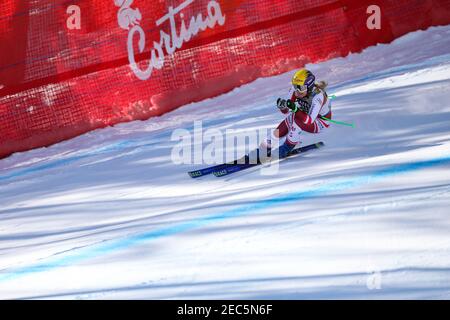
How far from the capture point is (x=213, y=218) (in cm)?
572

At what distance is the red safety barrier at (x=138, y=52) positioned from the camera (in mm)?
8578

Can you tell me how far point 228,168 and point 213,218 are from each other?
1.06 meters

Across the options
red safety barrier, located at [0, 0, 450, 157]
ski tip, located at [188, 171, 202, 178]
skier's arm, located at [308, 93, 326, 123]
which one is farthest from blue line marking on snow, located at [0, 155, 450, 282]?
red safety barrier, located at [0, 0, 450, 157]

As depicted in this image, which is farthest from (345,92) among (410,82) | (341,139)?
Result: (341,139)

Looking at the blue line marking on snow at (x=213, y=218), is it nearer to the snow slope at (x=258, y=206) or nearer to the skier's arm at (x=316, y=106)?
the snow slope at (x=258, y=206)

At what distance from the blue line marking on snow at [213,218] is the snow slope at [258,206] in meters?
0.01

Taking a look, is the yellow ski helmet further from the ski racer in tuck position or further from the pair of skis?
the pair of skis

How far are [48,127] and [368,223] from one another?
4472 mm

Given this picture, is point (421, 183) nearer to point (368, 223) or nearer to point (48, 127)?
point (368, 223)

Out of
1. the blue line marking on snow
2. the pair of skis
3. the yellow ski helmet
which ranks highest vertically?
the yellow ski helmet

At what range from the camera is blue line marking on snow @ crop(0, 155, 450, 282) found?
560 cm

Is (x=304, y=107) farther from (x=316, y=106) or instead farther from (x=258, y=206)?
(x=258, y=206)

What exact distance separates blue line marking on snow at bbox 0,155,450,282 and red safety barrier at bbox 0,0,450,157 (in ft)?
10.0

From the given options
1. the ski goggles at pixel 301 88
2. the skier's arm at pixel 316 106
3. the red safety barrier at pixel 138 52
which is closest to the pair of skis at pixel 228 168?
the skier's arm at pixel 316 106
